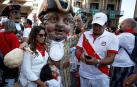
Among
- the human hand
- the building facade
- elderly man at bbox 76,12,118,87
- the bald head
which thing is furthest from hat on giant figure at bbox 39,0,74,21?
the building facade

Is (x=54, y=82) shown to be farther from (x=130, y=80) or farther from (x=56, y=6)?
(x=130, y=80)

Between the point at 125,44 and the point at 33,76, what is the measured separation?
1974mm

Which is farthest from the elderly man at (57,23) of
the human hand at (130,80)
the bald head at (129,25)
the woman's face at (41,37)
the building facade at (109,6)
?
the building facade at (109,6)

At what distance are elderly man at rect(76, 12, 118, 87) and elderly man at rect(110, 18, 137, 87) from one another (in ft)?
1.82

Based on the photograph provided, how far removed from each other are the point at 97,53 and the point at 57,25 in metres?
2.41

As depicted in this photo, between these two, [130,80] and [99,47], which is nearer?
[99,47]

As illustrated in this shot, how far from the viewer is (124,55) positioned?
5320 millimetres

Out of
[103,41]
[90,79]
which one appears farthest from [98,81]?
[103,41]

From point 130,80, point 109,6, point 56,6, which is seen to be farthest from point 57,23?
point 109,6

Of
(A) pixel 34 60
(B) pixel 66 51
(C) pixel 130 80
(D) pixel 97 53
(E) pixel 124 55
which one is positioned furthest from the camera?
(E) pixel 124 55

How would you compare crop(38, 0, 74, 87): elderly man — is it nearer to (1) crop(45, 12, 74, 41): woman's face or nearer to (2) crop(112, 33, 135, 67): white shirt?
(1) crop(45, 12, 74, 41): woman's face

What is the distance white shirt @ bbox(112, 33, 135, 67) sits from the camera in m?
5.14

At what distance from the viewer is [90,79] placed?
4.74 m

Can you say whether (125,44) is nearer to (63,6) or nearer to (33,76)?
(33,76)
